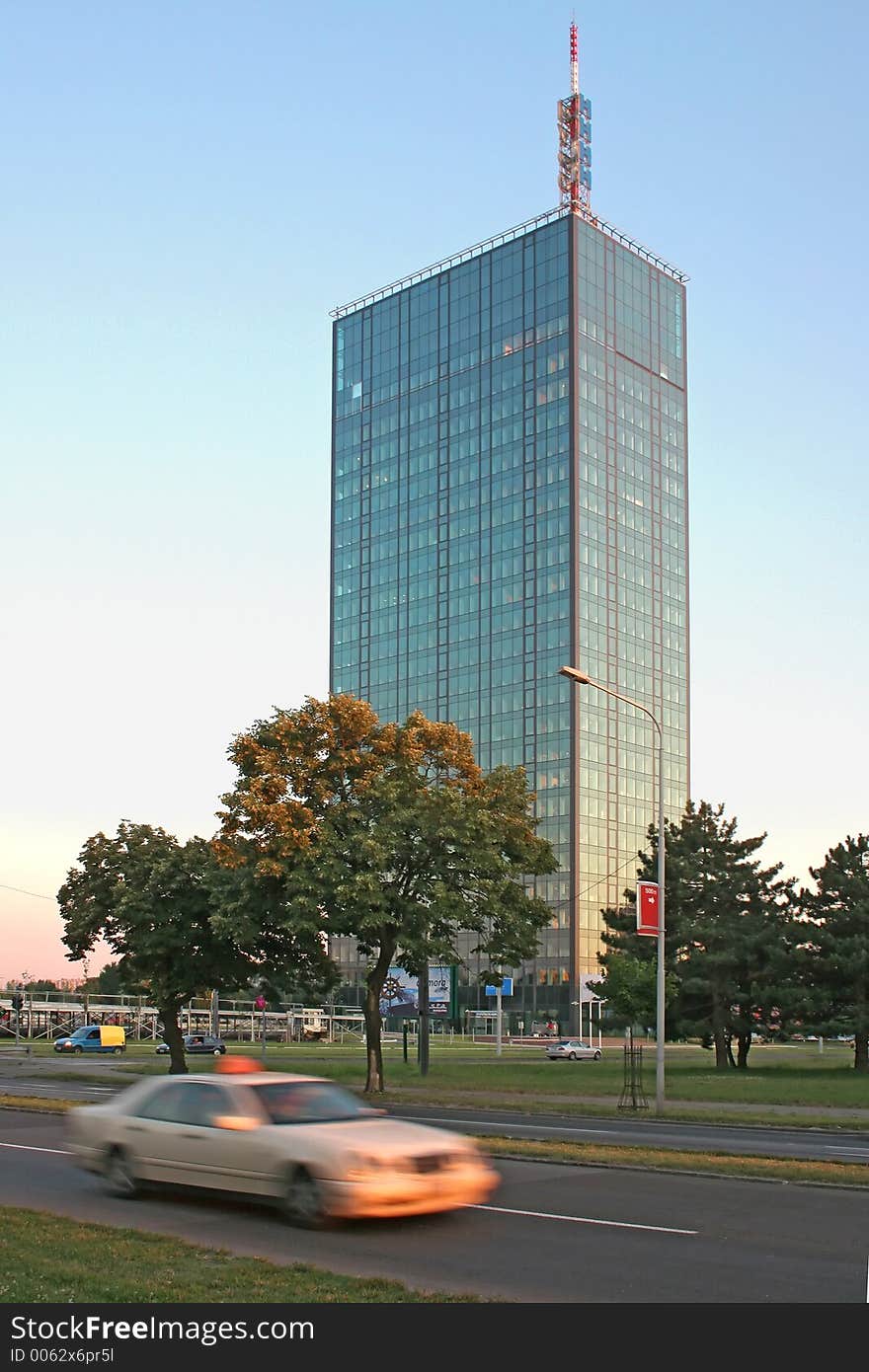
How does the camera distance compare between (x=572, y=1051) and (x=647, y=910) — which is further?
(x=572, y=1051)

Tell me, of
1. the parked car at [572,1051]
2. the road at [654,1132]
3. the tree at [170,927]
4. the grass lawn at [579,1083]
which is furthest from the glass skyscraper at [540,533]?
the road at [654,1132]

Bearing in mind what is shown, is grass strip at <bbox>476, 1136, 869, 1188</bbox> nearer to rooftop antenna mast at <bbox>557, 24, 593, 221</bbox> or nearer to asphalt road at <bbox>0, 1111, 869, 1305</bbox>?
asphalt road at <bbox>0, 1111, 869, 1305</bbox>

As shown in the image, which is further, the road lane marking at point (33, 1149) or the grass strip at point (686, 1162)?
the road lane marking at point (33, 1149)

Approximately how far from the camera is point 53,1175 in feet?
53.9

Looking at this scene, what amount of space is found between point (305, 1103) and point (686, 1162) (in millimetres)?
6863

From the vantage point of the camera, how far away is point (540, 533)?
12244 cm

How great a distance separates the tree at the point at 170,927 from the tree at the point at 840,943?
18.5 metres

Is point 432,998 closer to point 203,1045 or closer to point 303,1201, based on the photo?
point 203,1045

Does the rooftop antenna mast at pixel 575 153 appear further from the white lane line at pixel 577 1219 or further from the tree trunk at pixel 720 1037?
the white lane line at pixel 577 1219

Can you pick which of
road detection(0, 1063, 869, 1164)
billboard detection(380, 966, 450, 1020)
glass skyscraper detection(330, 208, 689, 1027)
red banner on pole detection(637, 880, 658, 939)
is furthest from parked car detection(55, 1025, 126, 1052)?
glass skyscraper detection(330, 208, 689, 1027)

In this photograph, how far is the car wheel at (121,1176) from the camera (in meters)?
14.5

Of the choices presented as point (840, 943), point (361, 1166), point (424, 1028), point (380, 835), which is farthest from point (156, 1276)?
point (840, 943)
